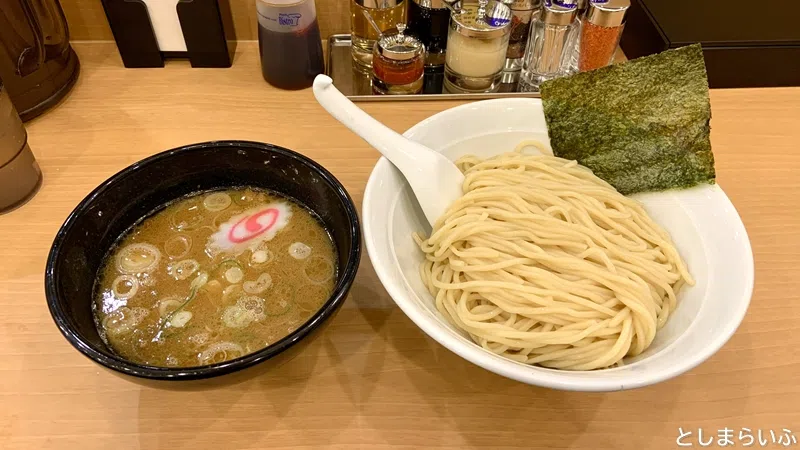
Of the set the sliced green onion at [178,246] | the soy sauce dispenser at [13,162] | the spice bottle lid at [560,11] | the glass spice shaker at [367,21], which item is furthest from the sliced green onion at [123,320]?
the spice bottle lid at [560,11]

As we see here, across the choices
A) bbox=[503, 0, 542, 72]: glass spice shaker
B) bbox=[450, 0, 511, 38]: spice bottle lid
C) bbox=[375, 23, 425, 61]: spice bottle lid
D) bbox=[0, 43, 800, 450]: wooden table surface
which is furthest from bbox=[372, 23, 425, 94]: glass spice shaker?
bbox=[0, 43, 800, 450]: wooden table surface

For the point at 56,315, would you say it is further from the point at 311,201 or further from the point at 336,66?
the point at 336,66

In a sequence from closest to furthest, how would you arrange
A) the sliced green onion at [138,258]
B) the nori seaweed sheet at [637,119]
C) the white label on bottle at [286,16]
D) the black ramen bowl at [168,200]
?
the black ramen bowl at [168,200]
the sliced green onion at [138,258]
the nori seaweed sheet at [637,119]
the white label on bottle at [286,16]

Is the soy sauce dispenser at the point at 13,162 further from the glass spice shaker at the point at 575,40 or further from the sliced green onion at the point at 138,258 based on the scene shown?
the glass spice shaker at the point at 575,40

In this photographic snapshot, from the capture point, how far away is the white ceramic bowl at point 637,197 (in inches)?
28.4

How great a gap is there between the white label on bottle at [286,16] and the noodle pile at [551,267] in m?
0.58

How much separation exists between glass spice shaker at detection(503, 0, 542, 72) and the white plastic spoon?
60 centimetres

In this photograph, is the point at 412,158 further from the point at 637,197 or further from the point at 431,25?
the point at 431,25

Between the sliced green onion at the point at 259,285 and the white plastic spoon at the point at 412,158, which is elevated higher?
the white plastic spoon at the point at 412,158

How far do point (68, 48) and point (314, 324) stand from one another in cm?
115

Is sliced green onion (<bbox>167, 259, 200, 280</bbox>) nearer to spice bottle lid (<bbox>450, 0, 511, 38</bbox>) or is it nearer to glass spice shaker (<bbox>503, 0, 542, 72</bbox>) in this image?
spice bottle lid (<bbox>450, 0, 511, 38</bbox>)

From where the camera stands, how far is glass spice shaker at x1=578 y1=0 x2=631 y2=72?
4.31 ft

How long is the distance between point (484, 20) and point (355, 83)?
0.37 metres

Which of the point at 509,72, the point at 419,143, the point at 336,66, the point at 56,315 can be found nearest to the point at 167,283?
the point at 56,315
